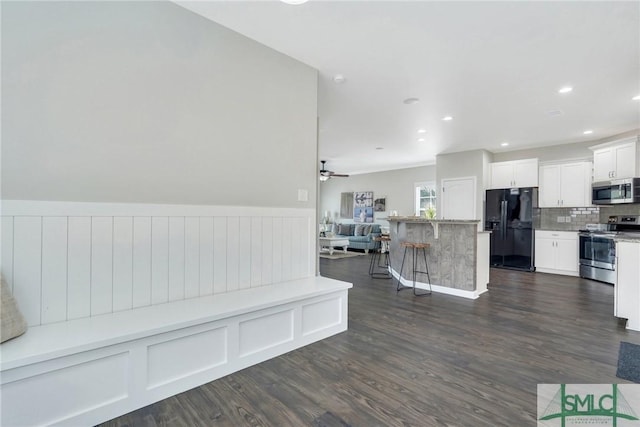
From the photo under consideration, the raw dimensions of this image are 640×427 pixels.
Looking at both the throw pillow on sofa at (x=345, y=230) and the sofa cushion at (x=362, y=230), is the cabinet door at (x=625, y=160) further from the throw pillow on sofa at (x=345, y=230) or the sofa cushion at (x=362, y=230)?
the throw pillow on sofa at (x=345, y=230)

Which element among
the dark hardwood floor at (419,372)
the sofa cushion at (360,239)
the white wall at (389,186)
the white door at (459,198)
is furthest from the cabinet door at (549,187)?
the sofa cushion at (360,239)

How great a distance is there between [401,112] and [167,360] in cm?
418

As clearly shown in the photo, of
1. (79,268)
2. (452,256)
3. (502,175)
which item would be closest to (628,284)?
(452,256)

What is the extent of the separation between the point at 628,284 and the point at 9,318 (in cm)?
494

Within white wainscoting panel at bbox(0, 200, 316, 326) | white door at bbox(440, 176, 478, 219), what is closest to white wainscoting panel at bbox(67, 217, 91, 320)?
white wainscoting panel at bbox(0, 200, 316, 326)

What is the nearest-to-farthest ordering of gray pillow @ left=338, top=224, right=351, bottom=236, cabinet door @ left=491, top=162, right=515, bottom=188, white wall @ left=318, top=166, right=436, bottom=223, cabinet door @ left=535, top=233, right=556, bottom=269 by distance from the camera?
cabinet door @ left=535, top=233, right=556, bottom=269 < cabinet door @ left=491, top=162, right=515, bottom=188 < white wall @ left=318, top=166, right=436, bottom=223 < gray pillow @ left=338, top=224, right=351, bottom=236

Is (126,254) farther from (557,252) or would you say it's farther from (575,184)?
(575,184)

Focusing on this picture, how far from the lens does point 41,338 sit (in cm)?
159

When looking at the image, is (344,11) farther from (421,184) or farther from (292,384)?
(421,184)

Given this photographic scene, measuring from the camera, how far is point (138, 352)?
1.73 metres

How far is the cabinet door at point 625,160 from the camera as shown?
484 cm

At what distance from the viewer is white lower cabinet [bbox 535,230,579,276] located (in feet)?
18.8

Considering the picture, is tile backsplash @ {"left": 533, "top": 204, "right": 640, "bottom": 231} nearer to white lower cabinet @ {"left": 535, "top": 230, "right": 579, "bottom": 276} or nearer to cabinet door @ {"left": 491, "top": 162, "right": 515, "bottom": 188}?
white lower cabinet @ {"left": 535, "top": 230, "right": 579, "bottom": 276}

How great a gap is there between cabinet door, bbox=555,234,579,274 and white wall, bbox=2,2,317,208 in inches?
228
